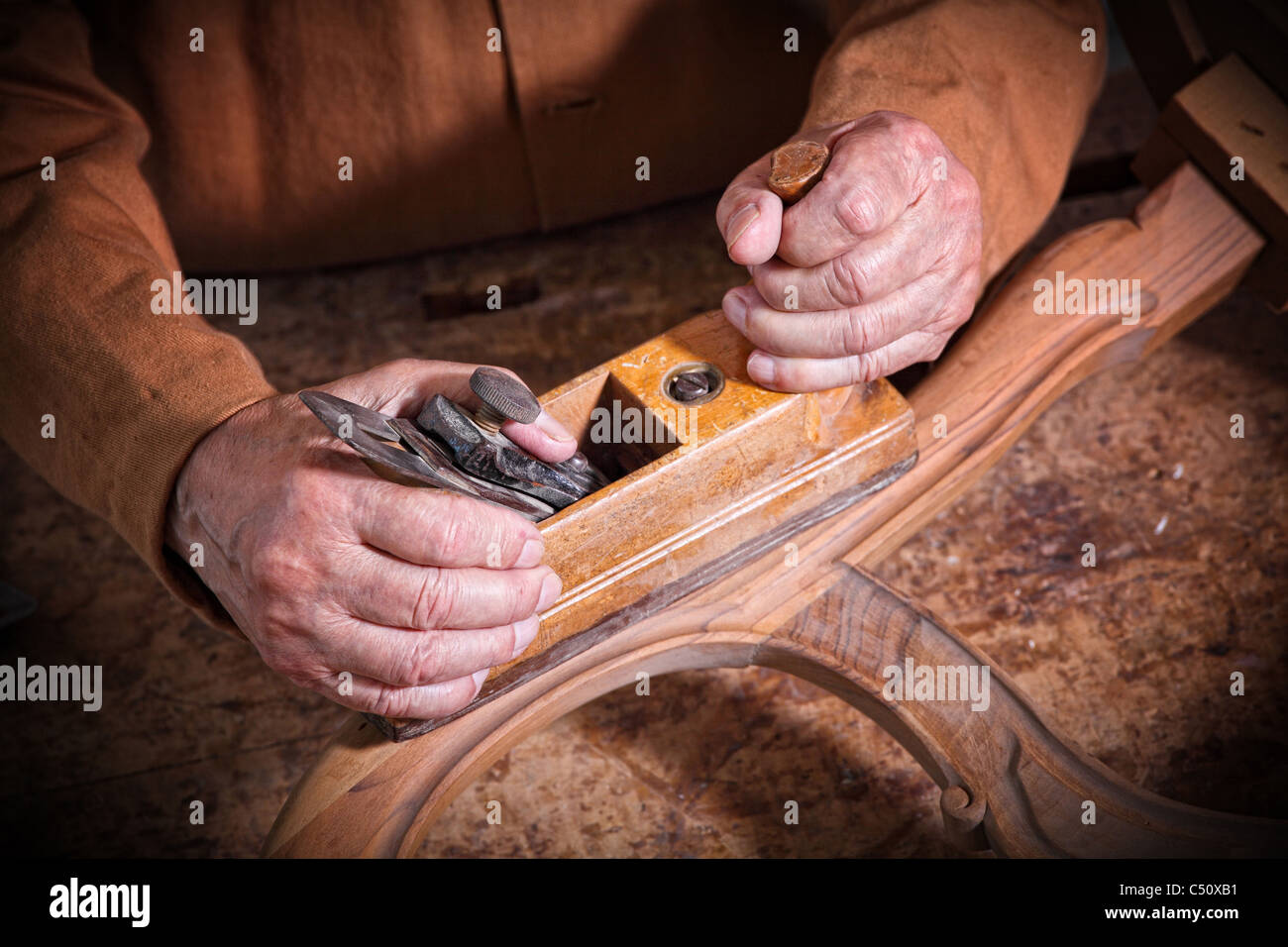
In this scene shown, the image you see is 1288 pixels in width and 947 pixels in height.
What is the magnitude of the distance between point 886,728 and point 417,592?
564 mm

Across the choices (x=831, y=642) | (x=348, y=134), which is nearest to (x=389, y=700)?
(x=831, y=642)

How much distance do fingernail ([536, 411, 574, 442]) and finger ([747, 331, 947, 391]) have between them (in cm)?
23

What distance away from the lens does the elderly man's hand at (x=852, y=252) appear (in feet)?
3.71

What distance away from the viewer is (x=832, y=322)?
1173 millimetres

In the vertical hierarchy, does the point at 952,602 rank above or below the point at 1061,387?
below

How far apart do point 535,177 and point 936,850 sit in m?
1.23

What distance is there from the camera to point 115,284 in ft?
4.08

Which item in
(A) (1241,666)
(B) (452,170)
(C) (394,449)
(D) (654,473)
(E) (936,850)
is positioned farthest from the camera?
(B) (452,170)

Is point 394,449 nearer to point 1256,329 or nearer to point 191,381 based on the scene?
point 191,381

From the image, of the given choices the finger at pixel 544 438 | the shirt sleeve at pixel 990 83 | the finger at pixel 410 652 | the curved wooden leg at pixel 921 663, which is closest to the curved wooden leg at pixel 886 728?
the curved wooden leg at pixel 921 663

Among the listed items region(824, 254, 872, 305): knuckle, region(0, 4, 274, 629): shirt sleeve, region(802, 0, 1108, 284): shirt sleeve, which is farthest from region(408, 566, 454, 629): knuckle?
region(802, 0, 1108, 284): shirt sleeve

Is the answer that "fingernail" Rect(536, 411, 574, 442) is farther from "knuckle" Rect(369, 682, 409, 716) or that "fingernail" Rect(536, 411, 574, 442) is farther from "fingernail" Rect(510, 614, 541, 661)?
"knuckle" Rect(369, 682, 409, 716)

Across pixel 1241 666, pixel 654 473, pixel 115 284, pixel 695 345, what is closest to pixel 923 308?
pixel 695 345

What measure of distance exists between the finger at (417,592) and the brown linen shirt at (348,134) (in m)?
0.27
